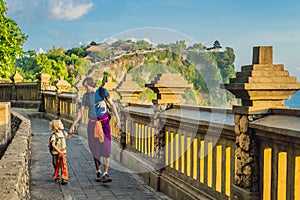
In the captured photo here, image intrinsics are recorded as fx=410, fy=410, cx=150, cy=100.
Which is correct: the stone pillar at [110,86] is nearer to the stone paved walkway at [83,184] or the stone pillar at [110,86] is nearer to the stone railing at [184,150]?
the stone paved walkway at [83,184]

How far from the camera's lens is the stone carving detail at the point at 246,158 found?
394 cm

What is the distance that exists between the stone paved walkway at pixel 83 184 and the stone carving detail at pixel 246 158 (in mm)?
2591

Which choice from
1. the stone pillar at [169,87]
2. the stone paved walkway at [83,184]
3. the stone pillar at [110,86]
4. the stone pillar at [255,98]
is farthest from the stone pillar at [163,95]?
the stone pillar at [110,86]

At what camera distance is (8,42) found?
22641 millimetres

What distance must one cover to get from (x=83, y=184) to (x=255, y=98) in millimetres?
4346

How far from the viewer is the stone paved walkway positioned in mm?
6540

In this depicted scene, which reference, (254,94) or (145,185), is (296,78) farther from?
(145,185)

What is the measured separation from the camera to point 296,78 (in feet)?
12.8

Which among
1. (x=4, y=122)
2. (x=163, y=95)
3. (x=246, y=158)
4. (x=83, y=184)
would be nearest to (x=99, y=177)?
(x=83, y=184)

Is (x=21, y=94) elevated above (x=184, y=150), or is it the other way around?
(x=21, y=94)

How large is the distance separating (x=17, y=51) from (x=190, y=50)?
13421 mm

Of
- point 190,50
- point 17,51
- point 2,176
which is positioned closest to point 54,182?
point 2,176

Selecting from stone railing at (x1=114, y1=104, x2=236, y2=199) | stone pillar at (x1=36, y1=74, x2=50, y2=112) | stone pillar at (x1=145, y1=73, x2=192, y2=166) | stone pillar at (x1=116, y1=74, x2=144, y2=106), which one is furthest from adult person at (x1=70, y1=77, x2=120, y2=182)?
stone pillar at (x1=36, y1=74, x2=50, y2=112)

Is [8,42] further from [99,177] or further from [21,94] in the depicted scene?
[99,177]
